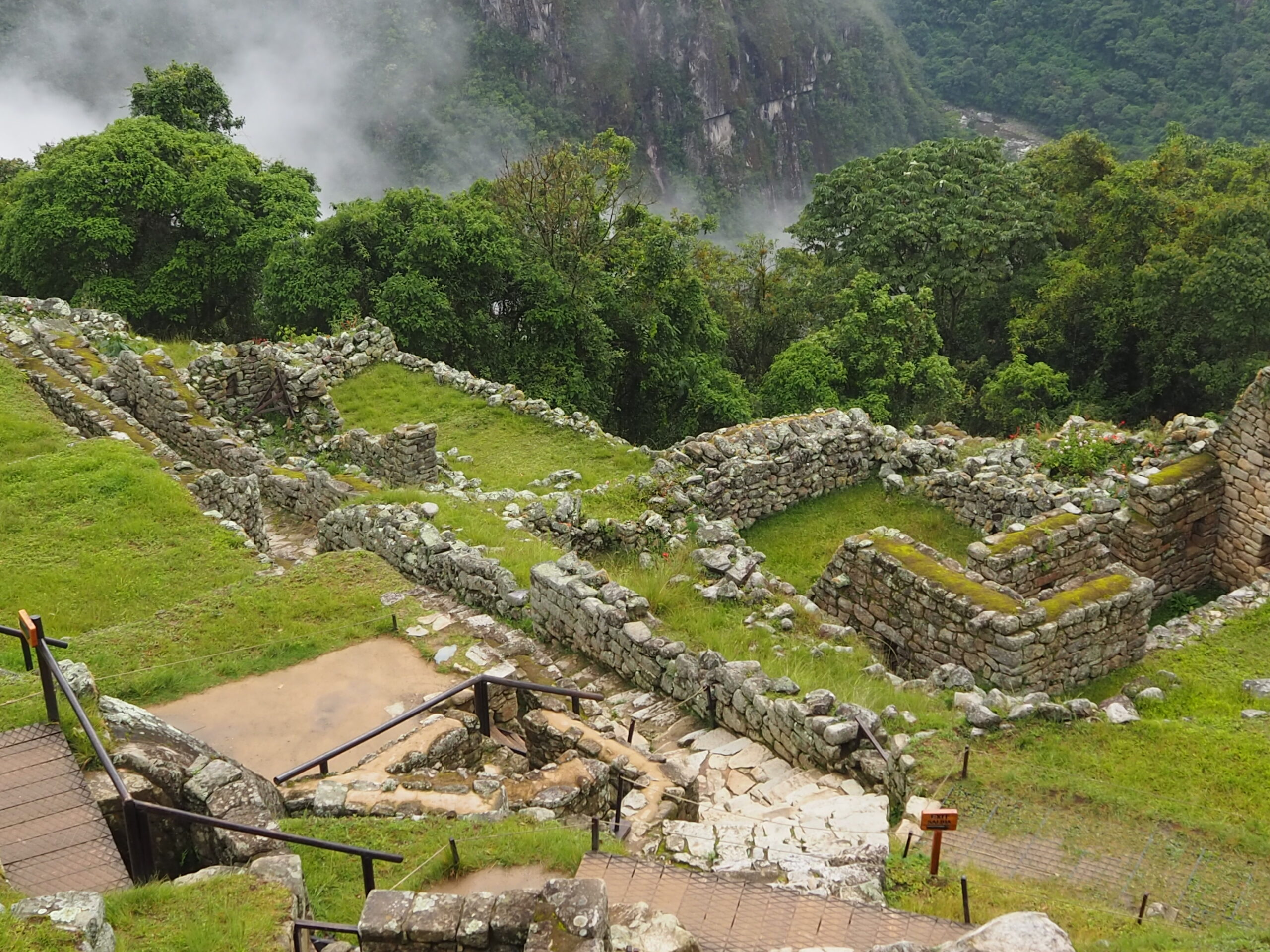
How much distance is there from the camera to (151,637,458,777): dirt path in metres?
9.45

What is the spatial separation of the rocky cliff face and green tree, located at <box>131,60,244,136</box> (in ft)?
301

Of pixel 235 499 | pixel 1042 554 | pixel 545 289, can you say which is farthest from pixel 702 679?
pixel 545 289

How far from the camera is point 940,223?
39.0 m

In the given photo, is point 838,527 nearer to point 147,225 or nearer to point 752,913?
point 752,913

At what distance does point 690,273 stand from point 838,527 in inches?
552

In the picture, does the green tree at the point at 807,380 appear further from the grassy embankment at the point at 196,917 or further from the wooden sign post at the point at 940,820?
the grassy embankment at the point at 196,917

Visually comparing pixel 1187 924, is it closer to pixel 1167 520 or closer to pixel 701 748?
pixel 701 748

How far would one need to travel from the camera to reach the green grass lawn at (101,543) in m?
12.4

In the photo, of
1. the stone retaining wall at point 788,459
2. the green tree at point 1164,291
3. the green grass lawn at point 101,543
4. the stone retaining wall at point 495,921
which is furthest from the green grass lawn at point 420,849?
the green tree at point 1164,291

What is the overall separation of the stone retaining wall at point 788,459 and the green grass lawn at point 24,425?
391 inches

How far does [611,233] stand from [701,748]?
81.1 feet

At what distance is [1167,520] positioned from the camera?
15.2 m

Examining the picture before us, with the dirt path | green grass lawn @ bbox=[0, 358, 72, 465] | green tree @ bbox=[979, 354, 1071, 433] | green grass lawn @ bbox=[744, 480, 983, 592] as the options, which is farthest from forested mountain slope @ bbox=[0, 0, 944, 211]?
the dirt path

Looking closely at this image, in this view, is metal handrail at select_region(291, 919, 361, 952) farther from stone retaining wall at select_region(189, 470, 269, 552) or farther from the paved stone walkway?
stone retaining wall at select_region(189, 470, 269, 552)
